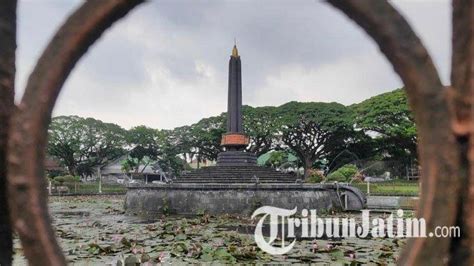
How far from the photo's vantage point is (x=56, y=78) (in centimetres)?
94

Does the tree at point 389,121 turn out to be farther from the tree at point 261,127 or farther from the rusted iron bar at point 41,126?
the rusted iron bar at point 41,126

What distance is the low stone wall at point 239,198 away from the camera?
1255cm

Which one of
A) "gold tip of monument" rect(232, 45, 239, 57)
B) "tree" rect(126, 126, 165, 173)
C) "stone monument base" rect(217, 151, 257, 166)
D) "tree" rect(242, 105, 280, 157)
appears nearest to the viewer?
"stone monument base" rect(217, 151, 257, 166)

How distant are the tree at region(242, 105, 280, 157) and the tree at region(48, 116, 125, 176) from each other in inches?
512

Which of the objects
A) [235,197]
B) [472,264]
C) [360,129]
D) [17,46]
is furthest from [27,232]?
[360,129]

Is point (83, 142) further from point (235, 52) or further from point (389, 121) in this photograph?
point (389, 121)

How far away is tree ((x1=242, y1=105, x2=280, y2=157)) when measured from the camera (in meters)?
36.9

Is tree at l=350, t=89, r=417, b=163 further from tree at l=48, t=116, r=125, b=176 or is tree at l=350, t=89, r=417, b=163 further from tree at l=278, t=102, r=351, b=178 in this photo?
Answer: tree at l=48, t=116, r=125, b=176

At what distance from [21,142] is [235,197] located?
11.9m

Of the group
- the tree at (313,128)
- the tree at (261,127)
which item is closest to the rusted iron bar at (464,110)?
the tree at (313,128)

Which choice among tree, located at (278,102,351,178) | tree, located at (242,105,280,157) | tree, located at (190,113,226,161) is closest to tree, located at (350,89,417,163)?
tree, located at (278,102,351,178)

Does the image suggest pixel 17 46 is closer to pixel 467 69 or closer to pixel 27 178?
pixel 27 178

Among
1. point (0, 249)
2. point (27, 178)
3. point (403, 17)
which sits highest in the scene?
point (403, 17)

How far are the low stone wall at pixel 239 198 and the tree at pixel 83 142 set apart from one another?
28.6m
